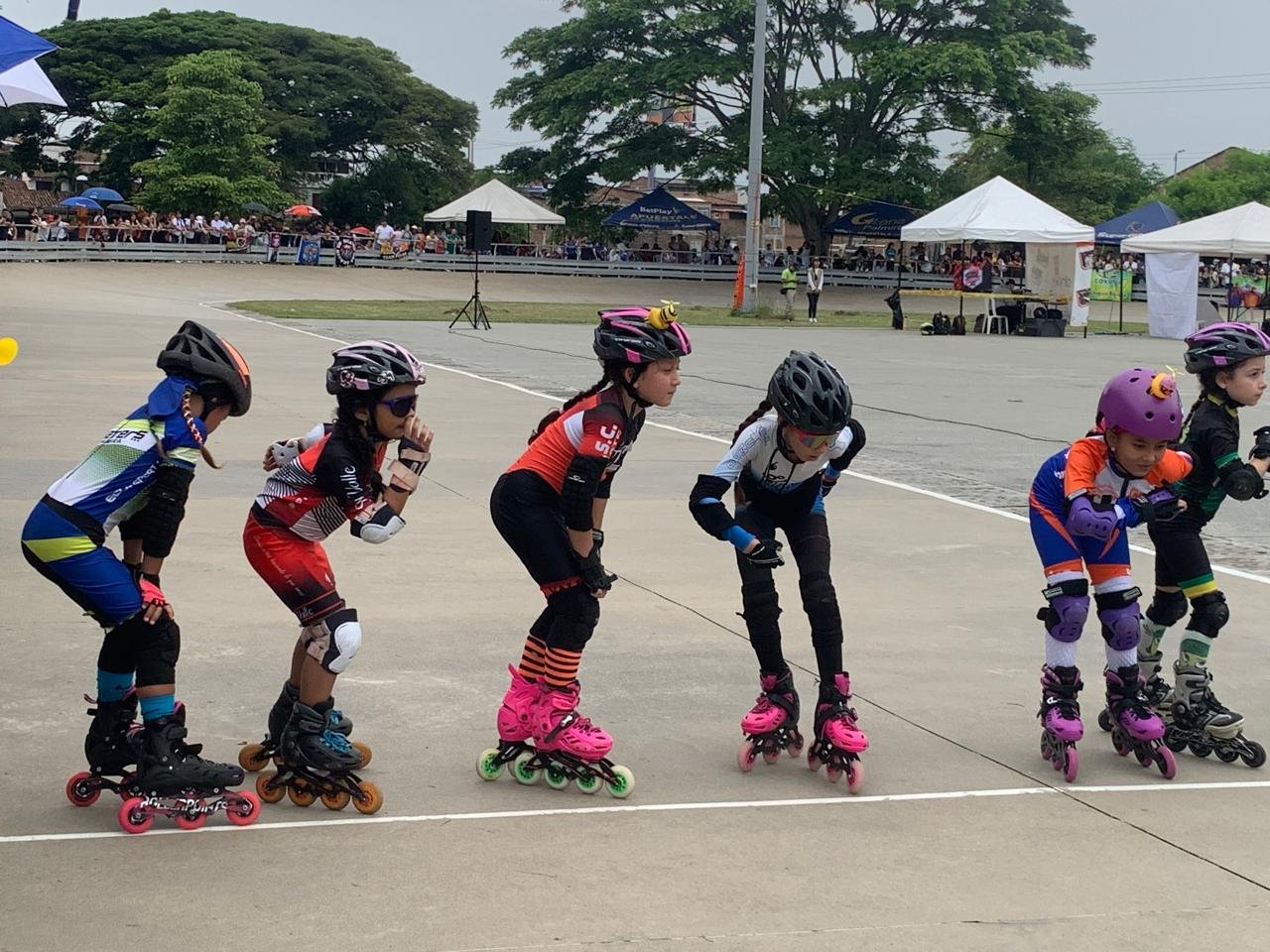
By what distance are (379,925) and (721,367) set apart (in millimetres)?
A: 19691

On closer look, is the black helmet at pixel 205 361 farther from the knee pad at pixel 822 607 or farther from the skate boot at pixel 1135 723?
the skate boot at pixel 1135 723

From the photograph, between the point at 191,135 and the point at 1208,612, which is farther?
the point at 191,135

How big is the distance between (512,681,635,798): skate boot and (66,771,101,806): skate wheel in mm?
1399

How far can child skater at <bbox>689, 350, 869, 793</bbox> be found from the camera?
533cm

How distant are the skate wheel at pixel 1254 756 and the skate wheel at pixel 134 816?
401cm

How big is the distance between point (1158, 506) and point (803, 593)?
1364 mm

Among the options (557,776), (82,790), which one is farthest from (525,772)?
(82,790)

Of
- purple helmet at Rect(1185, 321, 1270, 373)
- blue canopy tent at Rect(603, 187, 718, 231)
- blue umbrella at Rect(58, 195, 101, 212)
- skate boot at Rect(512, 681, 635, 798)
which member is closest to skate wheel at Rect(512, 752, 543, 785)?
skate boot at Rect(512, 681, 635, 798)

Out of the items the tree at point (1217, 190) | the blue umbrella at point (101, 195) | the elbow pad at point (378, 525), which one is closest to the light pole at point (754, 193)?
the blue umbrella at point (101, 195)

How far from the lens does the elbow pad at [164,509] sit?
4621 mm

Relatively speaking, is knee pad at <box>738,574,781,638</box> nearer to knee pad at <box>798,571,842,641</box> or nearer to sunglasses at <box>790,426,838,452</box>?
knee pad at <box>798,571,842,641</box>

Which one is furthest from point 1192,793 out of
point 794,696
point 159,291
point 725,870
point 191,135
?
point 191,135

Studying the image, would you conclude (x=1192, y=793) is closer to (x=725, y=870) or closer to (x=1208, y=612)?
(x=1208, y=612)

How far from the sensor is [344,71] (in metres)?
69.6
